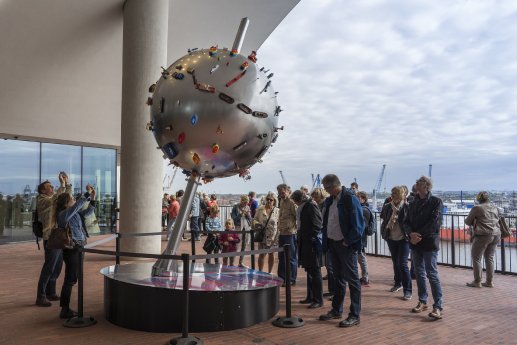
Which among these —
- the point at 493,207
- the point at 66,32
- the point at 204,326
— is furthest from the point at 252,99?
the point at 66,32

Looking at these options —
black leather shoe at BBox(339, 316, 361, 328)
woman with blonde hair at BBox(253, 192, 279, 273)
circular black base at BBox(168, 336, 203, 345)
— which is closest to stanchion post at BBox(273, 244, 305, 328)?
black leather shoe at BBox(339, 316, 361, 328)

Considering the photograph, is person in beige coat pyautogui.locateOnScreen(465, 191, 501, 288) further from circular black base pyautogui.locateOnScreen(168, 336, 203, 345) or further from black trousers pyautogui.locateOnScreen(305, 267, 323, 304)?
circular black base pyautogui.locateOnScreen(168, 336, 203, 345)

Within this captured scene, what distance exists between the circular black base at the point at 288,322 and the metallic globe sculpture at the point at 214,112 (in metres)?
1.96

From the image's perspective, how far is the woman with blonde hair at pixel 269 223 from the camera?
793 cm

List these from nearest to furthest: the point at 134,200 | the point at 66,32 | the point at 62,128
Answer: the point at 134,200 < the point at 66,32 < the point at 62,128

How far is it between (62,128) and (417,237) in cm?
1308

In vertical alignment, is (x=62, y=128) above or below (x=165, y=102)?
above

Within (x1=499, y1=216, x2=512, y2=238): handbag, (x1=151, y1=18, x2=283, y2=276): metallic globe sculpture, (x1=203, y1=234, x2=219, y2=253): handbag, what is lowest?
(x1=203, y1=234, x2=219, y2=253): handbag

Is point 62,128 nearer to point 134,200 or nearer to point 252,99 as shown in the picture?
point 134,200

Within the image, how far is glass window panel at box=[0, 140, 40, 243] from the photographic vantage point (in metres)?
14.7

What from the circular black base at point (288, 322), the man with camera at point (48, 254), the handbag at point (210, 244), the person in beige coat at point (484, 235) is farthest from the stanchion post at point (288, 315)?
the person in beige coat at point (484, 235)

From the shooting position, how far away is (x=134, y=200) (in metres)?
9.86

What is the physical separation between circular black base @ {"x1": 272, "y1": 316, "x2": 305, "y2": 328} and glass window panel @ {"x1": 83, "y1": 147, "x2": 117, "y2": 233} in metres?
13.8

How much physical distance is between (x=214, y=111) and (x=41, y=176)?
1361 centimetres
